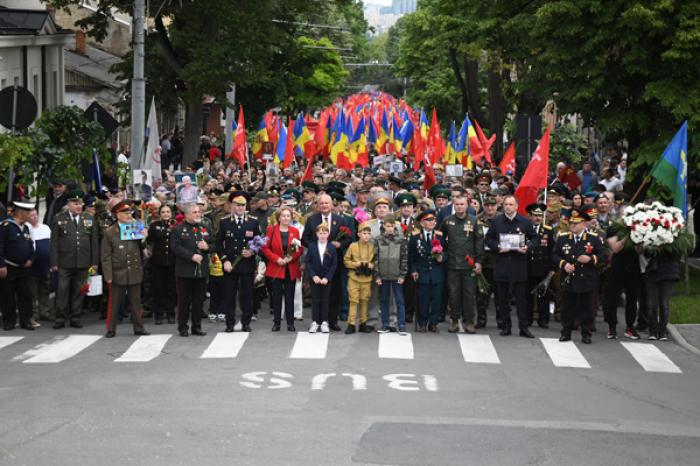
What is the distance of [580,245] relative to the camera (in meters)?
17.6

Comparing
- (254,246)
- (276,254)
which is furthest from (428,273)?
(254,246)

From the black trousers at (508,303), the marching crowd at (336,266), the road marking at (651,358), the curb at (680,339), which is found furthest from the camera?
the black trousers at (508,303)

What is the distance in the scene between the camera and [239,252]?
1816 cm

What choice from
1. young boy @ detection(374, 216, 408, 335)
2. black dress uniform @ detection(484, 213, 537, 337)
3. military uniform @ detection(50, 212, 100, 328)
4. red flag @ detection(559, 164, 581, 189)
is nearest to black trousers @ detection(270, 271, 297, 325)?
young boy @ detection(374, 216, 408, 335)

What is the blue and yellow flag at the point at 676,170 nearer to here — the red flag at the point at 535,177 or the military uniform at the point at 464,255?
the red flag at the point at 535,177

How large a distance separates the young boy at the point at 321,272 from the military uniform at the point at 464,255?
1529mm

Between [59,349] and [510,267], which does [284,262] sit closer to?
[510,267]

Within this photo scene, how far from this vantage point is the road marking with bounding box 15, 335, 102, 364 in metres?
15.8

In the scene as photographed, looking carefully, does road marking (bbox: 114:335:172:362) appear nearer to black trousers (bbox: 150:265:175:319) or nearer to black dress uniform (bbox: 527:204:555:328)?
black trousers (bbox: 150:265:175:319)

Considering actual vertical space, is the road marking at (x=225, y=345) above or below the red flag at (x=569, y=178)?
below

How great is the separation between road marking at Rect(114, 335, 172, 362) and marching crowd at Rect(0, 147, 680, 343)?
1.24 feet

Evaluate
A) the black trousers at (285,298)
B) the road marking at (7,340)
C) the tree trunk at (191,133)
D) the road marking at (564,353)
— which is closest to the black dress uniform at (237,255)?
the black trousers at (285,298)

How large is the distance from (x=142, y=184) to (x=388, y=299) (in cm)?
726

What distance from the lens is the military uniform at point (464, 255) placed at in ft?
59.6
